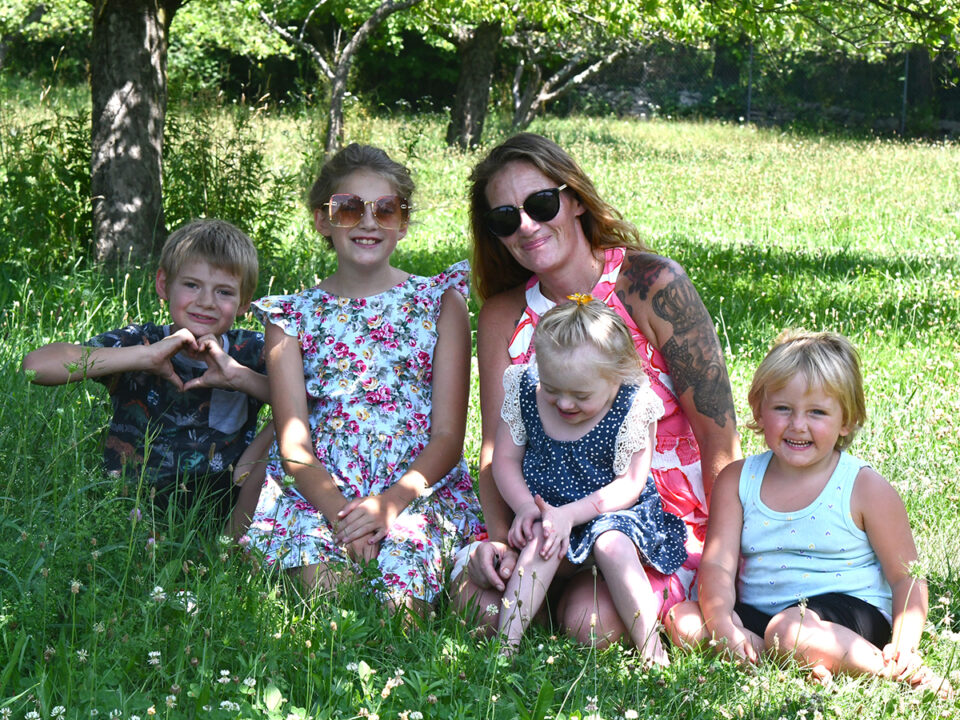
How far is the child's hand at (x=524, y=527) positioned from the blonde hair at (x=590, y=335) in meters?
0.50

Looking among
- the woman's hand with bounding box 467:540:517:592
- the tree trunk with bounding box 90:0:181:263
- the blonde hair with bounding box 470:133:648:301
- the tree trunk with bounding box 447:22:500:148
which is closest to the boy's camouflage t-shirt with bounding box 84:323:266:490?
the blonde hair with bounding box 470:133:648:301

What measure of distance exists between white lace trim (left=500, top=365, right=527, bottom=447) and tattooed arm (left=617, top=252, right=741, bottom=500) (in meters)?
0.49

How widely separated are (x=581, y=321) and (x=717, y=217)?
926cm

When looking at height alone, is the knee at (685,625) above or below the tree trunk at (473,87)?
below

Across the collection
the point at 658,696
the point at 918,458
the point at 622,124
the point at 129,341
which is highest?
the point at 622,124

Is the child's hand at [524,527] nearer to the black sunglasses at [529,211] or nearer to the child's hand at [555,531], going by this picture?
the child's hand at [555,531]

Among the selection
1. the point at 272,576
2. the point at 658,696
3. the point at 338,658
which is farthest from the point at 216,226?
the point at 658,696

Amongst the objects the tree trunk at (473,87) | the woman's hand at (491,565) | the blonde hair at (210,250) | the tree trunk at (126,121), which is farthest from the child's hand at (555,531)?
the tree trunk at (473,87)

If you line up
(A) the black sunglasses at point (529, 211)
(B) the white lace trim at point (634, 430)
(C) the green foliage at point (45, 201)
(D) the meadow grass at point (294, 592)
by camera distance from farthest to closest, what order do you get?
(C) the green foliage at point (45, 201), (A) the black sunglasses at point (529, 211), (B) the white lace trim at point (634, 430), (D) the meadow grass at point (294, 592)

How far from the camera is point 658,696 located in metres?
2.88

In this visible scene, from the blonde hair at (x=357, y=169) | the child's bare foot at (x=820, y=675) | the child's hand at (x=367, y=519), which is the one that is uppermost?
the blonde hair at (x=357, y=169)

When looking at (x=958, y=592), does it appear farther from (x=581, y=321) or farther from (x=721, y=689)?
(x=581, y=321)

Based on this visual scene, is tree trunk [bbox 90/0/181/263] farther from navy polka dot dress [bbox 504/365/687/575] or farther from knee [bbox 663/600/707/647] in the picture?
knee [bbox 663/600/707/647]

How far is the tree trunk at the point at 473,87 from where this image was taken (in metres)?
19.8
